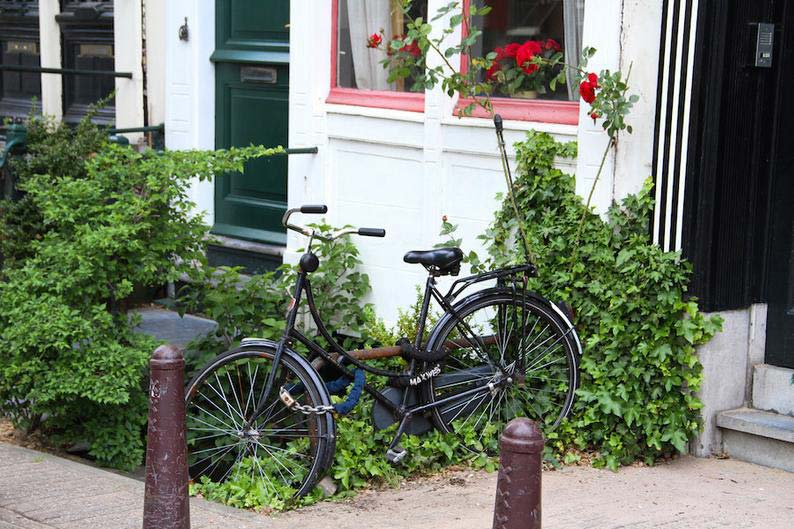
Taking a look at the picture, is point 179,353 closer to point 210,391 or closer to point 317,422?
point 317,422

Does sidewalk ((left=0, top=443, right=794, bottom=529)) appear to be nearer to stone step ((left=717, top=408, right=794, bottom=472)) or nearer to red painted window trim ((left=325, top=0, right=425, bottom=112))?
stone step ((left=717, top=408, right=794, bottom=472))

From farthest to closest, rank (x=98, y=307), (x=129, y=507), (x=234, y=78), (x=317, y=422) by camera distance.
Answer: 1. (x=234, y=78)
2. (x=98, y=307)
3. (x=317, y=422)
4. (x=129, y=507)

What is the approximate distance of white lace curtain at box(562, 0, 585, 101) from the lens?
6.02 m

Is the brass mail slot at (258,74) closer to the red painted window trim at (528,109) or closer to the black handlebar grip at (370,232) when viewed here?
the red painted window trim at (528,109)

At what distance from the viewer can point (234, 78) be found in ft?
28.3

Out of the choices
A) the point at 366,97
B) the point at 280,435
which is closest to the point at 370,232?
the point at 280,435

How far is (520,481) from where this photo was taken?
3262mm

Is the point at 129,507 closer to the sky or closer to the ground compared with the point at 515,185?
closer to the ground

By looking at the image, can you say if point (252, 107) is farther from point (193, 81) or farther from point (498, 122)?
point (498, 122)

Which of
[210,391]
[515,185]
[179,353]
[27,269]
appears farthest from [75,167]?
[179,353]

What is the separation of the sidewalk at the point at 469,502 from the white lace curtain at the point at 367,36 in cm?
274

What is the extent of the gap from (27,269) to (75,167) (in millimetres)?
1259

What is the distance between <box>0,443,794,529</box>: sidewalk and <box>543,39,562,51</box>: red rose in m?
2.25

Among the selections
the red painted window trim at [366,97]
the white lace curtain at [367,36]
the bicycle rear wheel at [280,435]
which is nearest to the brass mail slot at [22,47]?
the red painted window trim at [366,97]
